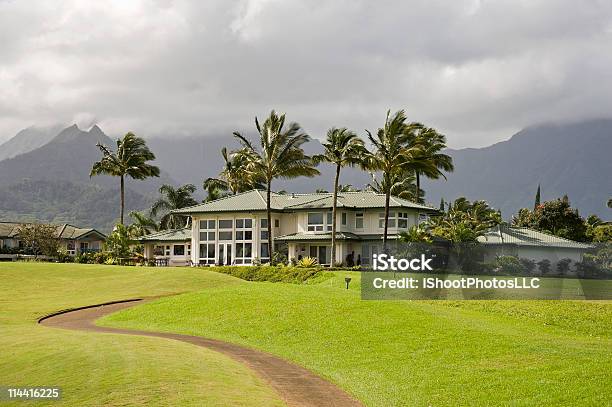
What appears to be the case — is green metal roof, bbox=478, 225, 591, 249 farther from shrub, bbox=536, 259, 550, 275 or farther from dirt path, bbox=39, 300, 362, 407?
dirt path, bbox=39, 300, 362, 407

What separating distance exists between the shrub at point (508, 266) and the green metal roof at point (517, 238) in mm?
22374

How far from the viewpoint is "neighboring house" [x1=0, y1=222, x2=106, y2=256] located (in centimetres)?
9819

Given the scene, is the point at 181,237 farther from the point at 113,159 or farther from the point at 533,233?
the point at 533,233

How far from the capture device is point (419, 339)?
24.9 m

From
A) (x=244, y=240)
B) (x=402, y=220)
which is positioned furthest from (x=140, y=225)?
(x=402, y=220)

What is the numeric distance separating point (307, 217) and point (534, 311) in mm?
41453

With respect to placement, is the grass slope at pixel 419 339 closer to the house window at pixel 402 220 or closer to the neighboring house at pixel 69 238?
the house window at pixel 402 220

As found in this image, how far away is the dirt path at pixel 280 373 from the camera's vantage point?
18.0 meters

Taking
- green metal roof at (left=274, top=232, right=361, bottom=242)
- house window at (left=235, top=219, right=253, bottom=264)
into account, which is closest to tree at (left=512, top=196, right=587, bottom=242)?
green metal roof at (left=274, top=232, right=361, bottom=242)

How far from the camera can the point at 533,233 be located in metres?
68.1

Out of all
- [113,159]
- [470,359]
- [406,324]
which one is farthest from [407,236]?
[113,159]

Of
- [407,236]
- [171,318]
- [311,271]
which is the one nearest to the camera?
[171,318]

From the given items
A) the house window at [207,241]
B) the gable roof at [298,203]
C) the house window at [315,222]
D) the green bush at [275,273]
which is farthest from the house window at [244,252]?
the green bush at [275,273]

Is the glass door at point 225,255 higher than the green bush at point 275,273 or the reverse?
higher
